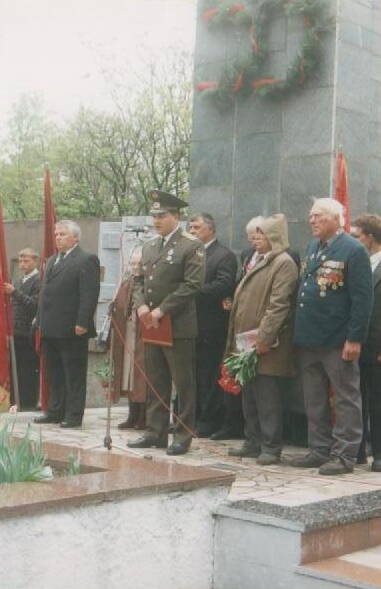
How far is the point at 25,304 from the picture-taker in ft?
29.4

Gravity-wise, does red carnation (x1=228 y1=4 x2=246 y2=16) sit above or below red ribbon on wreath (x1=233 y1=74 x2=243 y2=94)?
above

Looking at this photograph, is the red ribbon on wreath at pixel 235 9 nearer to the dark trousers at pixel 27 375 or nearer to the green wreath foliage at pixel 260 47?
the green wreath foliage at pixel 260 47

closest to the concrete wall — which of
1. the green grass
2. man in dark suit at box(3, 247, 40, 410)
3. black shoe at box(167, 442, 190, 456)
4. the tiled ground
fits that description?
the green grass

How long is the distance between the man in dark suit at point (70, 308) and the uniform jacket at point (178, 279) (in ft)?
4.33

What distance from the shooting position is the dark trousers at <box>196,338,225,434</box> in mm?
7113

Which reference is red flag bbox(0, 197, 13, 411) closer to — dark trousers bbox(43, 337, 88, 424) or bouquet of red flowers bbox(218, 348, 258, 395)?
dark trousers bbox(43, 337, 88, 424)

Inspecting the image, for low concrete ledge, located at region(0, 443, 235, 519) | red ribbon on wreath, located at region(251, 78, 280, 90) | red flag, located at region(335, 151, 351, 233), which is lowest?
low concrete ledge, located at region(0, 443, 235, 519)

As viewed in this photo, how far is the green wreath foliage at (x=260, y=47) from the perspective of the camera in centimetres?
666

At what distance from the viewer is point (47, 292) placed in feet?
24.9

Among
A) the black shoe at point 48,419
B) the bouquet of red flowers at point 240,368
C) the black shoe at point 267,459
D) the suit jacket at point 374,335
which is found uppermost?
the suit jacket at point 374,335

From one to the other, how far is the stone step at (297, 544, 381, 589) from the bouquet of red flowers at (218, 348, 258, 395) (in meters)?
2.09

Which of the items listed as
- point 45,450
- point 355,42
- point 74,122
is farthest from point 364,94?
point 74,122

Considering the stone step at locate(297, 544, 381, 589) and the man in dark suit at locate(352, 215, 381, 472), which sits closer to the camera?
the stone step at locate(297, 544, 381, 589)

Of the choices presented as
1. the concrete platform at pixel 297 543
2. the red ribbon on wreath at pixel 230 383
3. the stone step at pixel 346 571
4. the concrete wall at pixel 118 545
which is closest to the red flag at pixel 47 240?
the red ribbon on wreath at pixel 230 383
